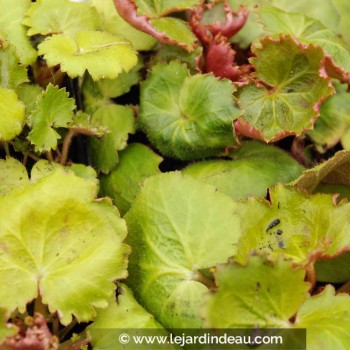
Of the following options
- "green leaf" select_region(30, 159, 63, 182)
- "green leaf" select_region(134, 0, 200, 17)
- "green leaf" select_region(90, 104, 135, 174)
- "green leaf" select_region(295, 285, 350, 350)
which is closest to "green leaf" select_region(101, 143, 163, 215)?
Answer: "green leaf" select_region(90, 104, 135, 174)

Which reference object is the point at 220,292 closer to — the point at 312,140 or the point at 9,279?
the point at 9,279

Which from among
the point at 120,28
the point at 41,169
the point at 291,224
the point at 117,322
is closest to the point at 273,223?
the point at 291,224

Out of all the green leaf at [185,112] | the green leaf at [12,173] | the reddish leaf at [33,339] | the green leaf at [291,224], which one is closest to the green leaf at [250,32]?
the green leaf at [185,112]

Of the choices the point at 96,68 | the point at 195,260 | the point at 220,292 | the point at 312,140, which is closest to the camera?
the point at 220,292

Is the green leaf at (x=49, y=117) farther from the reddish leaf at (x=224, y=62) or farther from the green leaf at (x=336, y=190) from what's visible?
the green leaf at (x=336, y=190)

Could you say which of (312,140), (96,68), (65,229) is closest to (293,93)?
(312,140)

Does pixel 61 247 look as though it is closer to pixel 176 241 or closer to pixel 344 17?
pixel 176 241
